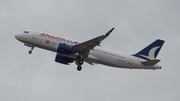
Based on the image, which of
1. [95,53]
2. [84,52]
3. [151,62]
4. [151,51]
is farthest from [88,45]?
[151,51]

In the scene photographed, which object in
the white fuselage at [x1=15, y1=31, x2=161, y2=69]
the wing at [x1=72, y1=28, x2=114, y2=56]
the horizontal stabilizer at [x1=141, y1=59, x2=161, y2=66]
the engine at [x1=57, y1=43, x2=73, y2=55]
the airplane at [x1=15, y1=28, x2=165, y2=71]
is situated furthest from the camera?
the horizontal stabilizer at [x1=141, y1=59, x2=161, y2=66]

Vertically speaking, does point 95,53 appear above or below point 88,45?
below

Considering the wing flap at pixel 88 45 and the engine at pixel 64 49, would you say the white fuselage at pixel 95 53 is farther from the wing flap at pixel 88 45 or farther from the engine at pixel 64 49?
the wing flap at pixel 88 45

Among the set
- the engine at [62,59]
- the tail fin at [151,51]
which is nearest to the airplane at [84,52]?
the tail fin at [151,51]

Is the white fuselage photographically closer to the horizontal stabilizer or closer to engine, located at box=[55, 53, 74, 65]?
the horizontal stabilizer

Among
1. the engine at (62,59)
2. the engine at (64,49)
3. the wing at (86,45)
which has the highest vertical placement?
the wing at (86,45)

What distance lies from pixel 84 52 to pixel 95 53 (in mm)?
1740

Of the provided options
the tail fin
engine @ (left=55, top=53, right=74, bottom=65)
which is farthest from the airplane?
engine @ (left=55, top=53, right=74, bottom=65)

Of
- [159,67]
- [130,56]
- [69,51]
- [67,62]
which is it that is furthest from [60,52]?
[159,67]

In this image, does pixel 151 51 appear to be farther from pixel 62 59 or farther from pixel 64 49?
pixel 64 49

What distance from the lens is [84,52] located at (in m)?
62.4

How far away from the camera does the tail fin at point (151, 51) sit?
65.4m

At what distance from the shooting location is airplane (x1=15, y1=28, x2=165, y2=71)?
60938 mm

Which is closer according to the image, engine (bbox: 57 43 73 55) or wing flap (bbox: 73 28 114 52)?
wing flap (bbox: 73 28 114 52)
